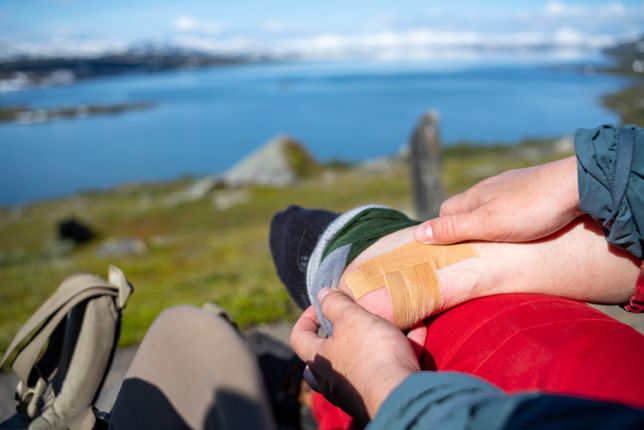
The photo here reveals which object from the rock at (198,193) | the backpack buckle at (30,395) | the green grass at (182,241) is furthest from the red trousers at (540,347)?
the rock at (198,193)

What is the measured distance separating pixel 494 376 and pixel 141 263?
63.4 ft

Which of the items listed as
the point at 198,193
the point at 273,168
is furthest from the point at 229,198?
the point at 273,168

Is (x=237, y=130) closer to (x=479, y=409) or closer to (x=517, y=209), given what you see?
(x=517, y=209)

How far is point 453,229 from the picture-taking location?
2508mm

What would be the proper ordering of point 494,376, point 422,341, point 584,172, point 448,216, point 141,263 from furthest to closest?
point 141,263
point 448,216
point 422,341
point 584,172
point 494,376

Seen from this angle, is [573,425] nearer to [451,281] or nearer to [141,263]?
[451,281]

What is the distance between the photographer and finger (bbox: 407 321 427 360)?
2.30 metres

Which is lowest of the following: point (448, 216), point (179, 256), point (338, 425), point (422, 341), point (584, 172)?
point (179, 256)

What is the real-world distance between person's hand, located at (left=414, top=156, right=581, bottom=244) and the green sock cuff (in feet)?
0.91

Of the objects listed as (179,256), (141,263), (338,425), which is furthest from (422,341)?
(179,256)

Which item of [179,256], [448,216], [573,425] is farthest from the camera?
[179,256]

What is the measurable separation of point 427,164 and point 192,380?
14.1m

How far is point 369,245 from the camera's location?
274 cm

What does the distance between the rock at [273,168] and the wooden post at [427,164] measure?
103ft
